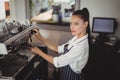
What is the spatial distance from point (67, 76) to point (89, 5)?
5.17 feet

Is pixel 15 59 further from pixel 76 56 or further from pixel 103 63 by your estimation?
pixel 103 63

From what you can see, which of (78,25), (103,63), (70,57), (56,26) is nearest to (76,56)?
(70,57)

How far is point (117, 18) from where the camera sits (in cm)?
358

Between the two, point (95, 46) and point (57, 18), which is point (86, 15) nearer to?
point (95, 46)

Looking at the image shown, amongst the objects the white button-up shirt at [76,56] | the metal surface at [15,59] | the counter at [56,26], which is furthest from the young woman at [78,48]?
the counter at [56,26]

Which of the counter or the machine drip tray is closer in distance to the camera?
the machine drip tray

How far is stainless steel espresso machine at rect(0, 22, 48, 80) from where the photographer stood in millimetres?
2184

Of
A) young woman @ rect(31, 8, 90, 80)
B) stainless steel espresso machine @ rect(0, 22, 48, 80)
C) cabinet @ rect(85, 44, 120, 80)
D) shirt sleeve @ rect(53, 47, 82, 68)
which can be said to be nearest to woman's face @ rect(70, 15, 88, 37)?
young woman @ rect(31, 8, 90, 80)

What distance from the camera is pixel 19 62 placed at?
2.48 meters

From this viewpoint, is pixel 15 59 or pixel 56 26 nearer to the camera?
pixel 15 59

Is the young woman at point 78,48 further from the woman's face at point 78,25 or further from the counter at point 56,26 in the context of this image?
the counter at point 56,26

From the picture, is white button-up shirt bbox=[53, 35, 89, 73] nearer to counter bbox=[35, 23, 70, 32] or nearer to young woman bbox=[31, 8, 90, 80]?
young woman bbox=[31, 8, 90, 80]

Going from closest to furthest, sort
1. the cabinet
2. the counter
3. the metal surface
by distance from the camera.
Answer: the metal surface
the cabinet
the counter

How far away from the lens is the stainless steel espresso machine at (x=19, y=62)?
2184 millimetres
